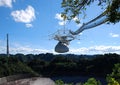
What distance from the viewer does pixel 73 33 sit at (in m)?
7.96

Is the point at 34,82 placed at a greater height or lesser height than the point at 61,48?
lesser

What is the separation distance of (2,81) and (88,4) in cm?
338

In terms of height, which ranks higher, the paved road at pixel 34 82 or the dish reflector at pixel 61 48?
the dish reflector at pixel 61 48

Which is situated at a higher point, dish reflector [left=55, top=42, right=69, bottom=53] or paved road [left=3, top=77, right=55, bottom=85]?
dish reflector [left=55, top=42, right=69, bottom=53]

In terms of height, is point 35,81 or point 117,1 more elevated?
point 117,1

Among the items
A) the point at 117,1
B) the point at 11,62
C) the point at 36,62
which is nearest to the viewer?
the point at 117,1

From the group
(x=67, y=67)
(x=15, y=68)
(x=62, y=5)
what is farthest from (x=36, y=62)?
(x=62, y=5)

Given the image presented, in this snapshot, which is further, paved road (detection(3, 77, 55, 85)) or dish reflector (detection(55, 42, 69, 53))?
dish reflector (detection(55, 42, 69, 53))

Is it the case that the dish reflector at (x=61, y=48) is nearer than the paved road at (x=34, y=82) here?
No

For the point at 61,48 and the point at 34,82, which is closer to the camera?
the point at 34,82

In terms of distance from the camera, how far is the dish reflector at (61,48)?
7.88 metres

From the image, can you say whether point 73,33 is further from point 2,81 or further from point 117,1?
point 2,81

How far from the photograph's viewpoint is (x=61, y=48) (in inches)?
315

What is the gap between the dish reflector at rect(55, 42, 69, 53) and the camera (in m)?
7.88
